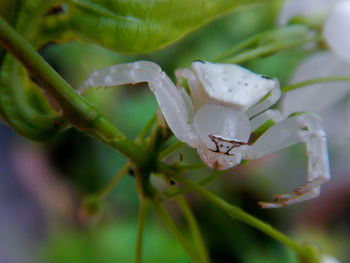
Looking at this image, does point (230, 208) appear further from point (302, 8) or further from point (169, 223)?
point (302, 8)

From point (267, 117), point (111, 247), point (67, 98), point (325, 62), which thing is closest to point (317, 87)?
point (325, 62)

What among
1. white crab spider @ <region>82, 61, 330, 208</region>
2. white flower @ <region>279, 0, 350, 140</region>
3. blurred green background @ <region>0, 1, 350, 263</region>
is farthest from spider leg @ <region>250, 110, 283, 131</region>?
blurred green background @ <region>0, 1, 350, 263</region>

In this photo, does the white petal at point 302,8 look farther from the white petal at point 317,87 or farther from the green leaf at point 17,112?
the green leaf at point 17,112

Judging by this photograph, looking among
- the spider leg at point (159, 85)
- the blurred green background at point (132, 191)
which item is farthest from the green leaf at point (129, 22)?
the blurred green background at point (132, 191)

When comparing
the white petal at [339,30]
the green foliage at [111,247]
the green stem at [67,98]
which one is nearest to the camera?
the green stem at [67,98]

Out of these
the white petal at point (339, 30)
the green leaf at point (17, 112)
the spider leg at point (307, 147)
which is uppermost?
the green leaf at point (17, 112)

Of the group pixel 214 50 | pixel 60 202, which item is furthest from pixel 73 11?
pixel 60 202

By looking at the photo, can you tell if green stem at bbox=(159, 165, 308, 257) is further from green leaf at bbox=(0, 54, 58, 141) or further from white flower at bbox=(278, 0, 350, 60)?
white flower at bbox=(278, 0, 350, 60)
